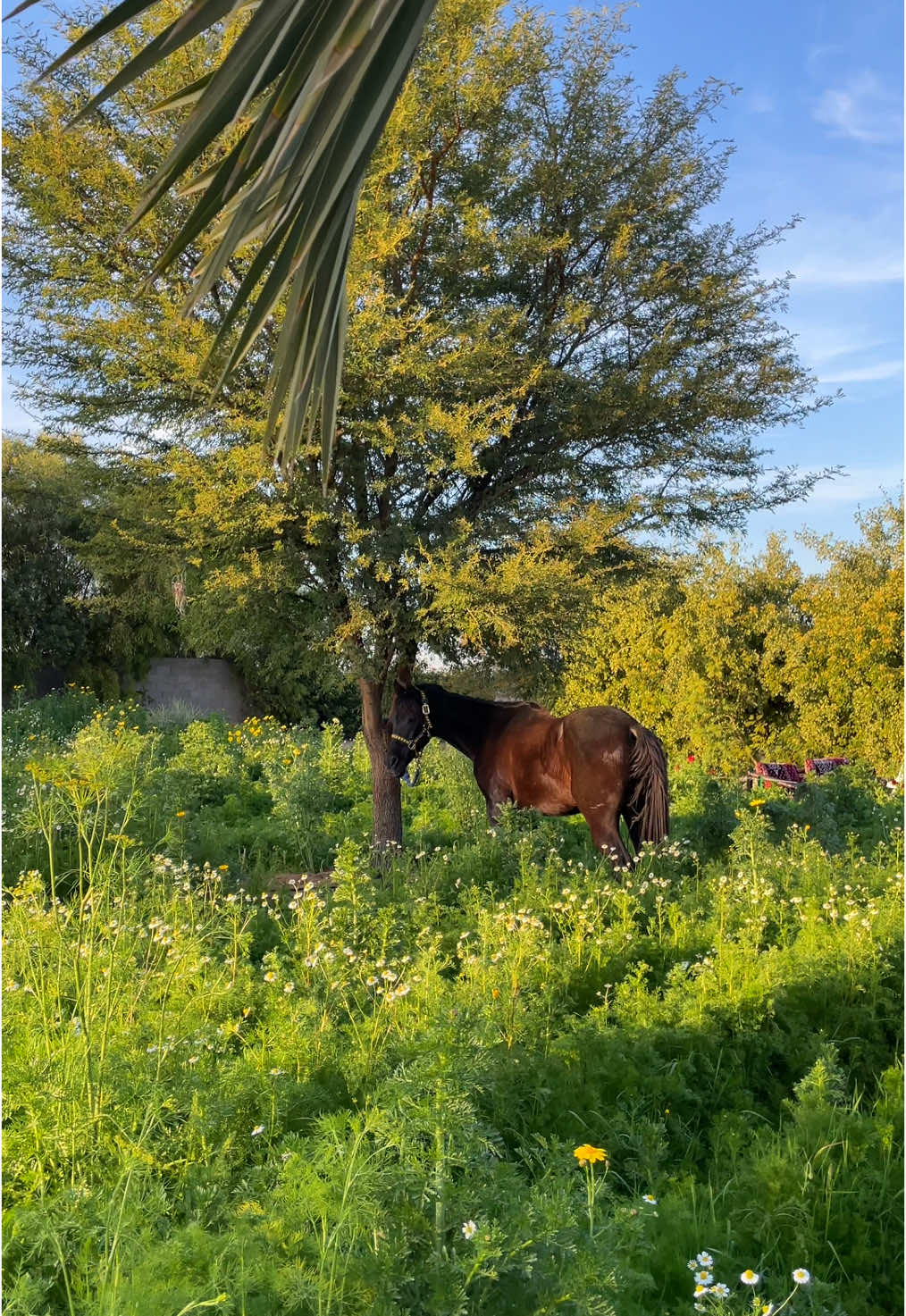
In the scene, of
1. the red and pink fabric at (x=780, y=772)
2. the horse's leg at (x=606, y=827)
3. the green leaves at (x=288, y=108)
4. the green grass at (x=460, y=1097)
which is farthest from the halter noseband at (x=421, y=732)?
the red and pink fabric at (x=780, y=772)

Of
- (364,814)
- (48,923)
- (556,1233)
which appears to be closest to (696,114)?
(364,814)

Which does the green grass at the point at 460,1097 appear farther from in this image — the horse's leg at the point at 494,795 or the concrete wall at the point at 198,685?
the concrete wall at the point at 198,685

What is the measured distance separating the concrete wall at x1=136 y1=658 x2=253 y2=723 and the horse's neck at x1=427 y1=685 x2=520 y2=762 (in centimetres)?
1231

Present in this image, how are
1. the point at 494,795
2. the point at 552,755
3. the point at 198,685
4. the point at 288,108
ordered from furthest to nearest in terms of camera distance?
1. the point at 198,685
2. the point at 494,795
3. the point at 552,755
4. the point at 288,108

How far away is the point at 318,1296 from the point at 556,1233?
41cm

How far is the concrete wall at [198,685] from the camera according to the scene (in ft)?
60.8

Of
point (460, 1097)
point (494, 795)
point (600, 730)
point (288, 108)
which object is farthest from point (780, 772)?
point (288, 108)

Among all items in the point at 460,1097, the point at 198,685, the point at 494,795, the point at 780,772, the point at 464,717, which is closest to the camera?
the point at 460,1097

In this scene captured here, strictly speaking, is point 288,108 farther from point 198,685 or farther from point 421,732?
point 198,685

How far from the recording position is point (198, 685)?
61.3 ft

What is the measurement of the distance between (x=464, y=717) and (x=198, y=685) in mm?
12945

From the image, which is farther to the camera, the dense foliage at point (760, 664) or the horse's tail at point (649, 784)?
the dense foliage at point (760, 664)

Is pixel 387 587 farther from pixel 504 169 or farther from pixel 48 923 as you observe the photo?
pixel 48 923

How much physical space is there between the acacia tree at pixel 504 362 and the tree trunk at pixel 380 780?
0.8 inches
